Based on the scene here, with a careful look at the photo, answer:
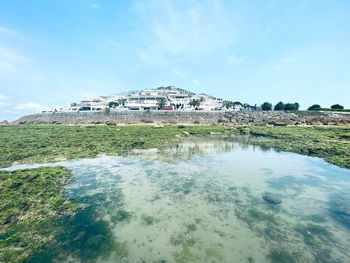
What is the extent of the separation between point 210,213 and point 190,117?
55822 millimetres

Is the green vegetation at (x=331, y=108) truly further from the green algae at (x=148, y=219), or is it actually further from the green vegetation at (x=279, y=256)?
the green algae at (x=148, y=219)

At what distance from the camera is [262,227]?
7.21 m

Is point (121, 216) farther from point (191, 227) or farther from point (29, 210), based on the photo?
point (29, 210)

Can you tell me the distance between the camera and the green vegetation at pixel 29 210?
5.64m

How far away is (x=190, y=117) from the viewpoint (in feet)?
207

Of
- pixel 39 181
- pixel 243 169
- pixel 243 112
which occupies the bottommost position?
pixel 243 169

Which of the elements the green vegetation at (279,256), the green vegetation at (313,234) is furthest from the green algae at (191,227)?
the green vegetation at (313,234)

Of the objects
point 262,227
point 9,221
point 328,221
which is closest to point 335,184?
point 328,221

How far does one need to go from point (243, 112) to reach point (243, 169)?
5840 centimetres

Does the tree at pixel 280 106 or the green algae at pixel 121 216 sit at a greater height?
the tree at pixel 280 106

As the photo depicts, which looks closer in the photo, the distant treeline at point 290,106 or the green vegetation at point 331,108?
the green vegetation at point 331,108

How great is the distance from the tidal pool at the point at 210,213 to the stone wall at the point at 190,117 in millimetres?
47049

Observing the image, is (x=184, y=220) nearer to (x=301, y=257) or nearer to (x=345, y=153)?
(x=301, y=257)

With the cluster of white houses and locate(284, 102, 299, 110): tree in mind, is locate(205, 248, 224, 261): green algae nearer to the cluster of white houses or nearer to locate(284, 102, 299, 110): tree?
the cluster of white houses
